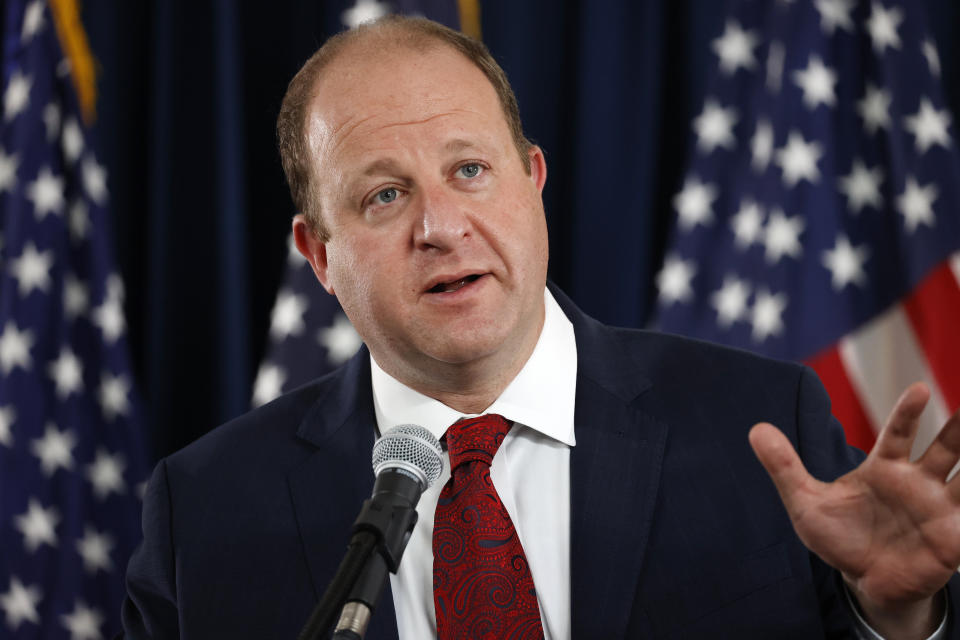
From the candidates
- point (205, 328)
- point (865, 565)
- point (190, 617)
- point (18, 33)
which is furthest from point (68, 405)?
point (865, 565)

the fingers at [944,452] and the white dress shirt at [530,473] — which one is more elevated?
the white dress shirt at [530,473]

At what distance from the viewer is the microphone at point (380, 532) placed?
95 centimetres

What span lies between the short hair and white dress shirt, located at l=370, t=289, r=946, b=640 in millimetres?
394

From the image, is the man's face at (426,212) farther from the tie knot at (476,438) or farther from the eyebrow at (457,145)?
the tie knot at (476,438)

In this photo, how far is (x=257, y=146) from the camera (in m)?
3.52

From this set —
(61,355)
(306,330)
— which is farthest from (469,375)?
(61,355)

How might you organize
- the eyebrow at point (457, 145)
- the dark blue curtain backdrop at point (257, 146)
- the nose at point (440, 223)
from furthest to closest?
1. the dark blue curtain backdrop at point (257, 146)
2. the eyebrow at point (457, 145)
3. the nose at point (440, 223)

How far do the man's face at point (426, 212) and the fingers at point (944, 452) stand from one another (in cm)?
73

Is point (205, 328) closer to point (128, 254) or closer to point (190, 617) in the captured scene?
point (128, 254)

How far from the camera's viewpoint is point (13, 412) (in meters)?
3.13

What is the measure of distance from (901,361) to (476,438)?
1.68 metres

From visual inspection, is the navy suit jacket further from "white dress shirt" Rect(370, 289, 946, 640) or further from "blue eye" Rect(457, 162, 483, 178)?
"blue eye" Rect(457, 162, 483, 178)

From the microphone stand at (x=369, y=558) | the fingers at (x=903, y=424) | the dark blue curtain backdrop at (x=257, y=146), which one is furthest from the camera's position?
the dark blue curtain backdrop at (x=257, y=146)

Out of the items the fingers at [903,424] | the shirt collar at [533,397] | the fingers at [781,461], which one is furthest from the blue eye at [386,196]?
the fingers at [903,424]
